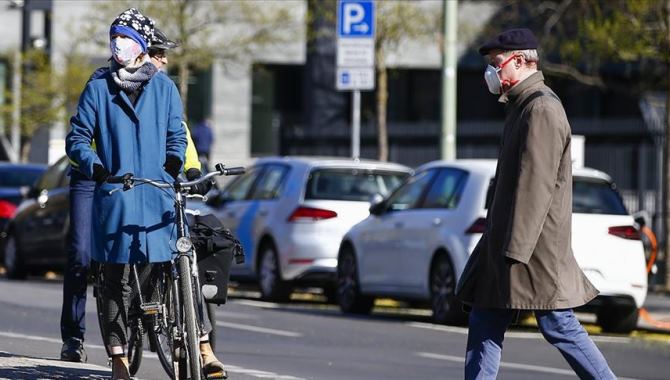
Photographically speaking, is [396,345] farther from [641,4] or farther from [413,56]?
[413,56]

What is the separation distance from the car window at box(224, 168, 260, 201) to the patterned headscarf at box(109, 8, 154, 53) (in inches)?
435

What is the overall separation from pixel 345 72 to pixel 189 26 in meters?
17.4

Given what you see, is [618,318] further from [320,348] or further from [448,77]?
[448,77]

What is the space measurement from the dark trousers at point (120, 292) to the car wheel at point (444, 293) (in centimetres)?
704

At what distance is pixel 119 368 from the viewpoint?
871 cm

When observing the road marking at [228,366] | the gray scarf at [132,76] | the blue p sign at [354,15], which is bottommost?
the road marking at [228,366]

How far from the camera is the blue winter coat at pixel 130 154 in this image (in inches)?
334

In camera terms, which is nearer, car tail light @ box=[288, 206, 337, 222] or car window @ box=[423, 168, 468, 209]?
car window @ box=[423, 168, 468, 209]

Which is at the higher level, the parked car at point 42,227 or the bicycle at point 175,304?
the bicycle at point 175,304

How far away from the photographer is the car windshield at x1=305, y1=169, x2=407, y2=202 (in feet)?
60.5

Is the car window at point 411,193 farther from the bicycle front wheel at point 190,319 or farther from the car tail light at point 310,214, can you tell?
the bicycle front wheel at point 190,319

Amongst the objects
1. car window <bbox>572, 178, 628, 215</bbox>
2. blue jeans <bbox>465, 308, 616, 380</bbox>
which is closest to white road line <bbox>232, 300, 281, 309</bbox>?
Result: car window <bbox>572, 178, 628, 215</bbox>

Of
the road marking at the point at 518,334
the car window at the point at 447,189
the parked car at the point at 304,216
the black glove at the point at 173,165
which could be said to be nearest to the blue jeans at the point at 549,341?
the black glove at the point at 173,165

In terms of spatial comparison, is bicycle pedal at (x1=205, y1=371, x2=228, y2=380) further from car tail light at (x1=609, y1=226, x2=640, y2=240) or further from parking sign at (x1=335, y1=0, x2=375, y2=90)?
parking sign at (x1=335, y1=0, x2=375, y2=90)
